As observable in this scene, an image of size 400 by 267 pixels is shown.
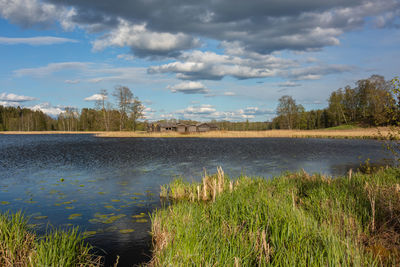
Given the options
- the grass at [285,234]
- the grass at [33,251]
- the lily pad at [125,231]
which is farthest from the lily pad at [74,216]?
the grass at [285,234]

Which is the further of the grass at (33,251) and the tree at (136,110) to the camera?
the tree at (136,110)

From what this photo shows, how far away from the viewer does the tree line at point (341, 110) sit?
3452 inches

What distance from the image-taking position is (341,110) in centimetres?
9500

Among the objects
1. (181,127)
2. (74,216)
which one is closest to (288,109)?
(181,127)

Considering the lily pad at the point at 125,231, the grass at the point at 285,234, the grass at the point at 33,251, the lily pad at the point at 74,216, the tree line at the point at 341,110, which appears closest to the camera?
the grass at the point at 285,234

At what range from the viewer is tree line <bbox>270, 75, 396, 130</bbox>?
87688 millimetres

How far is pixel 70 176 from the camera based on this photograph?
1922 centimetres

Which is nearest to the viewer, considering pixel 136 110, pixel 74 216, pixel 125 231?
pixel 125 231

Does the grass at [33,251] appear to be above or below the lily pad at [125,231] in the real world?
above

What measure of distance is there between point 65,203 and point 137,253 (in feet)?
21.4

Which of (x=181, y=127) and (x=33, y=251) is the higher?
(x=181, y=127)

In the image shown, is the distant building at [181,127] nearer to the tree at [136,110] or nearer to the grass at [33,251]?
the tree at [136,110]

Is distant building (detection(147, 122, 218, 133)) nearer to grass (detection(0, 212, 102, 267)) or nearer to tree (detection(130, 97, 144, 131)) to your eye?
tree (detection(130, 97, 144, 131))

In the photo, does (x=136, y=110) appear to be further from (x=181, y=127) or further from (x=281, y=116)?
(x=281, y=116)
